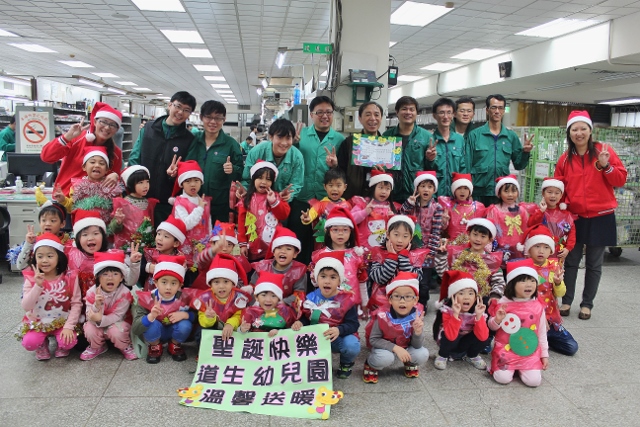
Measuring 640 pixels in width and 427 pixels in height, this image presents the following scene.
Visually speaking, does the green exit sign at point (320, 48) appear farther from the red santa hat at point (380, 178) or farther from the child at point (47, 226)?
the child at point (47, 226)

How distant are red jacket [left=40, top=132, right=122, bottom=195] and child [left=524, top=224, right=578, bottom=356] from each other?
10.3ft

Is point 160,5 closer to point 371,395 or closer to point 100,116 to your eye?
point 100,116

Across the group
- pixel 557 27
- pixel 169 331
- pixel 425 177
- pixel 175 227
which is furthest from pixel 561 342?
pixel 557 27

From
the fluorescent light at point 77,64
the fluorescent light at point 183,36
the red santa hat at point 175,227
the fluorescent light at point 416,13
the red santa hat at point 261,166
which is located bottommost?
the red santa hat at point 175,227

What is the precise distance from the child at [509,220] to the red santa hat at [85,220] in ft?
9.19

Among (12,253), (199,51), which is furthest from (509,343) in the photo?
(199,51)

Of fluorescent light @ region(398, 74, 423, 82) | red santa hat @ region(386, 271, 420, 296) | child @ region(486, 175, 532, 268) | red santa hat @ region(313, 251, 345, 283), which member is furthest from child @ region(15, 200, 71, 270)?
fluorescent light @ region(398, 74, 423, 82)

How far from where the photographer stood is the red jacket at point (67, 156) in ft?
11.6

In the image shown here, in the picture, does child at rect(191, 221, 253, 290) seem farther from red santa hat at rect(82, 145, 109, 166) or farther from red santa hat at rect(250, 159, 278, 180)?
red santa hat at rect(82, 145, 109, 166)

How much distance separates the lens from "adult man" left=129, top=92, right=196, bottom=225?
145 inches

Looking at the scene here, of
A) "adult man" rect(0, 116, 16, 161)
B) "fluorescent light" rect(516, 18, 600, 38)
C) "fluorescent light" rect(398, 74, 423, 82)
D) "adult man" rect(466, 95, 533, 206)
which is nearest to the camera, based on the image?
"adult man" rect(466, 95, 533, 206)

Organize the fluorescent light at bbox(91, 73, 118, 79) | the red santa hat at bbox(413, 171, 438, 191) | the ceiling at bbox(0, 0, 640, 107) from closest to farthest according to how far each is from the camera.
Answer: the red santa hat at bbox(413, 171, 438, 191) → the ceiling at bbox(0, 0, 640, 107) → the fluorescent light at bbox(91, 73, 118, 79)

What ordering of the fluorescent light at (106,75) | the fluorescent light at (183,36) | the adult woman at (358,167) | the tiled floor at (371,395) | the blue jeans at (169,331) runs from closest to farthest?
the tiled floor at (371,395) → the blue jeans at (169,331) → the adult woman at (358,167) → the fluorescent light at (183,36) → the fluorescent light at (106,75)

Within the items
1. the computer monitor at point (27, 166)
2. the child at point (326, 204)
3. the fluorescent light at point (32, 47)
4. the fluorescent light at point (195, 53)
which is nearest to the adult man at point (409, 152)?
the child at point (326, 204)
